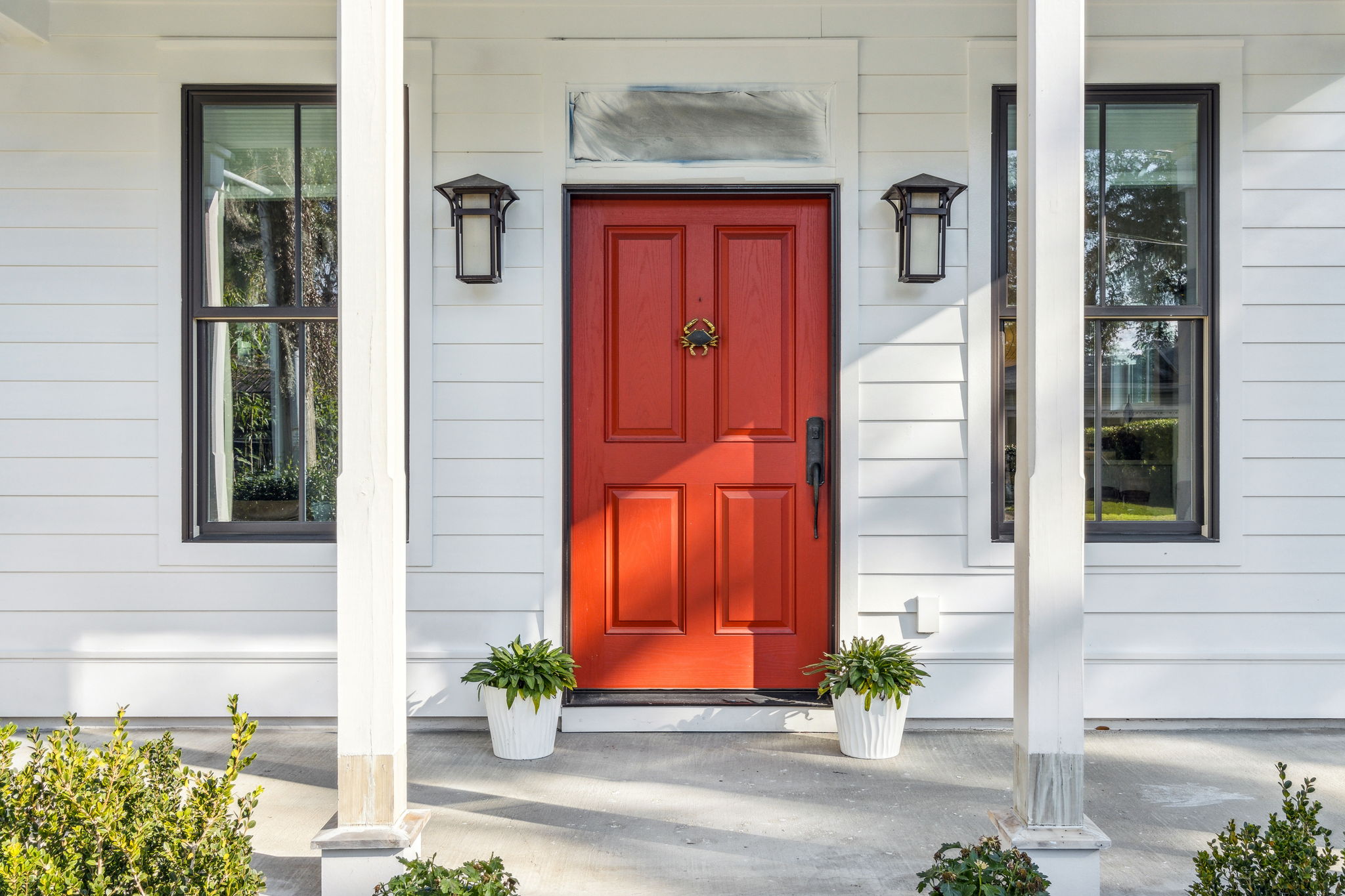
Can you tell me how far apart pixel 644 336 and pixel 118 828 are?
7.76ft

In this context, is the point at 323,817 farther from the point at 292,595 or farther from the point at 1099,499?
the point at 1099,499

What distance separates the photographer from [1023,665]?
7.61 feet

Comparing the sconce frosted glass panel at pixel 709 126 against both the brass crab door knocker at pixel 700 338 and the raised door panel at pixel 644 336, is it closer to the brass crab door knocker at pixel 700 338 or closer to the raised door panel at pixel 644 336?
the raised door panel at pixel 644 336

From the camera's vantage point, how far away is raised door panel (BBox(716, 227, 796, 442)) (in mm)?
3637

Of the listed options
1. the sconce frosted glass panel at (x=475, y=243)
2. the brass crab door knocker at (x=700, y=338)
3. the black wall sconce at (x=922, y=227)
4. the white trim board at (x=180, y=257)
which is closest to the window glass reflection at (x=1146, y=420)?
the black wall sconce at (x=922, y=227)

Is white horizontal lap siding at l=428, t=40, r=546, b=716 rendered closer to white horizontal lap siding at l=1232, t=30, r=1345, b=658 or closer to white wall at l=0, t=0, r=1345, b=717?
white wall at l=0, t=0, r=1345, b=717

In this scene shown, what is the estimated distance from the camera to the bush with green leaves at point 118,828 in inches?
70.7

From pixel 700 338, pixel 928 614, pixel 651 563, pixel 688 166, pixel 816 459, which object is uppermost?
pixel 688 166

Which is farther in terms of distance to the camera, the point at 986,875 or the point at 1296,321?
the point at 1296,321

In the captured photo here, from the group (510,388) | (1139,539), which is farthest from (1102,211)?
(510,388)

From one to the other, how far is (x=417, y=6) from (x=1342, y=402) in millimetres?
3824

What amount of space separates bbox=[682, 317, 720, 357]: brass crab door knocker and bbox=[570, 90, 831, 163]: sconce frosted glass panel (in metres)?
0.62

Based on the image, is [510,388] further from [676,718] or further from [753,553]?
[676,718]

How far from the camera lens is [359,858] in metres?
2.22
